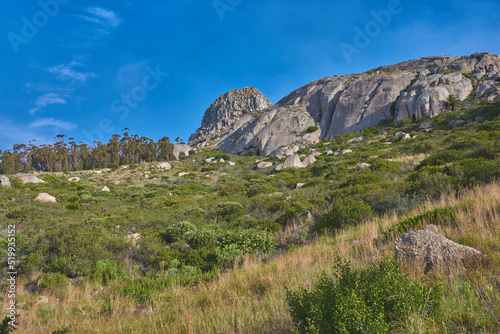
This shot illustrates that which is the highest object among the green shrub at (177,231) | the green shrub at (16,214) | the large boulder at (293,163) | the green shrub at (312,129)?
the green shrub at (312,129)

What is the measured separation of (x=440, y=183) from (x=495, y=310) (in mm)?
8194

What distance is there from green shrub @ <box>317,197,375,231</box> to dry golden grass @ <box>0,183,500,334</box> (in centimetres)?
179

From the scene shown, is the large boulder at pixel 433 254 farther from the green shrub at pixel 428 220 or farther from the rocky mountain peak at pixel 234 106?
the rocky mountain peak at pixel 234 106

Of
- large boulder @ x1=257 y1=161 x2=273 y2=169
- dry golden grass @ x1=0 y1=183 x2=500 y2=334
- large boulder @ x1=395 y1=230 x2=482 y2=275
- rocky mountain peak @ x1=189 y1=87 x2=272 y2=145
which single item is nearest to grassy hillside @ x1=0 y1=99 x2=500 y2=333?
dry golden grass @ x1=0 y1=183 x2=500 y2=334

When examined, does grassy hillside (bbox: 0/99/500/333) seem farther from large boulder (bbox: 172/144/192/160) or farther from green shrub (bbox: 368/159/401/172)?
large boulder (bbox: 172/144/192/160)

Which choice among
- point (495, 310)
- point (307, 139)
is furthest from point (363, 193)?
point (307, 139)

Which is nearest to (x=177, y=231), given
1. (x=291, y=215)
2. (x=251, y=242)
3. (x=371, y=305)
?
(x=251, y=242)

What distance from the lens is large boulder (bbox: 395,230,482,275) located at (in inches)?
120

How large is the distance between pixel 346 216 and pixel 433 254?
4489 mm

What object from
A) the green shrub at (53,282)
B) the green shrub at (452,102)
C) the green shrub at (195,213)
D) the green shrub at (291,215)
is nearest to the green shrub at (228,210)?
the green shrub at (195,213)

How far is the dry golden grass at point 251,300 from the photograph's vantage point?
2.69 meters

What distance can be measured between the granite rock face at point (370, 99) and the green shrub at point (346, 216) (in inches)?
1515

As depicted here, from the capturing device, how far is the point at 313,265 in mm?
4492

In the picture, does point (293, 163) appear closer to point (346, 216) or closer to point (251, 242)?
point (346, 216)
